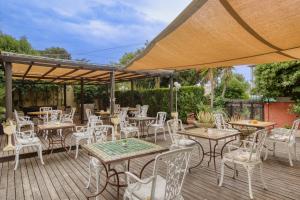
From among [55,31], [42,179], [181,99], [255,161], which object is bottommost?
[42,179]

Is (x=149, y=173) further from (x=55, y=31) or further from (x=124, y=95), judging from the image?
(x=55, y=31)

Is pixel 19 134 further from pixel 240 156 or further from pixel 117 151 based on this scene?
pixel 240 156

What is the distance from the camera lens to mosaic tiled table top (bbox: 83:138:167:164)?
8.60 feet

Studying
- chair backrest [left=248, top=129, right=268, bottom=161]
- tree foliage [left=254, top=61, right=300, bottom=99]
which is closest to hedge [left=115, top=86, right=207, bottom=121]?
tree foliage [left=254, top=61, right=300, bottom=99]

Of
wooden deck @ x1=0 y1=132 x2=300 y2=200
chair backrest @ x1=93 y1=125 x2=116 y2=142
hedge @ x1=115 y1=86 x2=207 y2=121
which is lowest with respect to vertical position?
wooden deck @ x1=0 y1=132 x2=300 y2=200

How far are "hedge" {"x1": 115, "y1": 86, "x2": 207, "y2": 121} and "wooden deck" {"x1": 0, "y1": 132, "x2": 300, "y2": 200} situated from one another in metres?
5.54

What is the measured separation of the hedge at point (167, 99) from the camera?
10.2 m

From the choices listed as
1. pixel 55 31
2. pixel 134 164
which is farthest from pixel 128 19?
pixel 134 164

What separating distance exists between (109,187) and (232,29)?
2.91 metres

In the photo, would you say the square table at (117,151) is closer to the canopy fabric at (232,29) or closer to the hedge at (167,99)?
the canopy fabric at (232,29)

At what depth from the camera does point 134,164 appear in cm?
455

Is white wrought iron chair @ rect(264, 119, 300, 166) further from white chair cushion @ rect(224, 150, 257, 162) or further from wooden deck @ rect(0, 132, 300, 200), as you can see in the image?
white chair cushion @ rect(224, 150, 257, 162)

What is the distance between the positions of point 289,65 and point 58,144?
26.4ft

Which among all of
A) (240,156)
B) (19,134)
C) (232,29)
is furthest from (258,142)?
(19,134)
